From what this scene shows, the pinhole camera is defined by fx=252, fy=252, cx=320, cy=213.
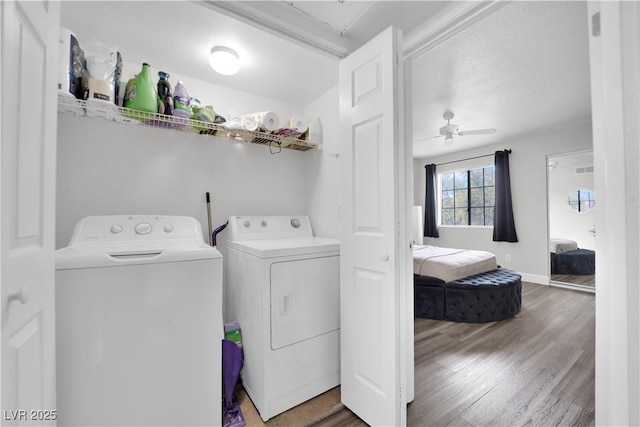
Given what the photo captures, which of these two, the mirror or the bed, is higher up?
the mirror

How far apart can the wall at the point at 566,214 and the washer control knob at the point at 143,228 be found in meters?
5.68

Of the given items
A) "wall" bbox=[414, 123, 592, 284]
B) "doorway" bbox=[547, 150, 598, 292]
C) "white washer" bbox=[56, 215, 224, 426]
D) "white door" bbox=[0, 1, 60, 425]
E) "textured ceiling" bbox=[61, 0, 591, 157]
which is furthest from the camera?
"doorway" bbox=[547, 150, 598, 292]

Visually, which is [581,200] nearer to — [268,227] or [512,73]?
[512,73]

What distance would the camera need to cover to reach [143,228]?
1525 millimetres

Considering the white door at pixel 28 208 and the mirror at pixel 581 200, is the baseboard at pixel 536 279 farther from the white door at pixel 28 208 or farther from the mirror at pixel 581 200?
the white door at pixel 28 208

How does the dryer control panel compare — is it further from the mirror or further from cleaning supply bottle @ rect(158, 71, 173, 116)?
the mirror

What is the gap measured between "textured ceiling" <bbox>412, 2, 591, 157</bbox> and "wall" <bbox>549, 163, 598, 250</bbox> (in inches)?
45.8

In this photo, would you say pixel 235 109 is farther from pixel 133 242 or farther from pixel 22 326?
pixel 22 326

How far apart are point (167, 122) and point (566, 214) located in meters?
6.13

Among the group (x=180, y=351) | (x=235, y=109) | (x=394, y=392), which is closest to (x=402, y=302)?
(x=394, y=392)

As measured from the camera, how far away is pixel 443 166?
568 cm

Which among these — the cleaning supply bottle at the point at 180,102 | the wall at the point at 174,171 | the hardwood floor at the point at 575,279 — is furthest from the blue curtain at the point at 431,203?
the cleaning supply bottle at the point at 180,102

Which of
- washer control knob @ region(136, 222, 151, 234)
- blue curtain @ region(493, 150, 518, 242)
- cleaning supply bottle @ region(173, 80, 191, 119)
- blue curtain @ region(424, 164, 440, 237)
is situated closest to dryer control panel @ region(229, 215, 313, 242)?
washer control knob @ region(136, 222, 151, 234)

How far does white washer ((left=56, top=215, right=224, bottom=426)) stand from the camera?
101 cm
